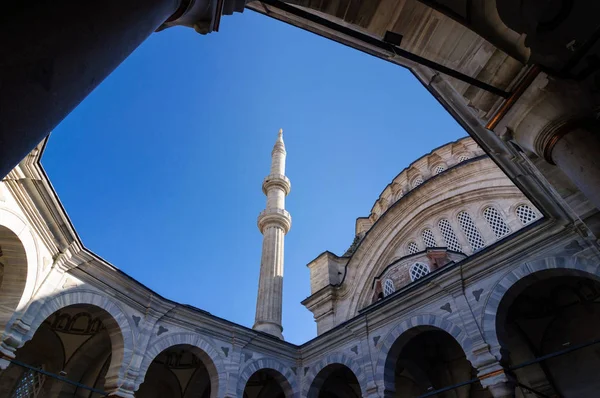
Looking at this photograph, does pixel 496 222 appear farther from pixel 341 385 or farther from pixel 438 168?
pixel 341 385

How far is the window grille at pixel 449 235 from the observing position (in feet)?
50.4

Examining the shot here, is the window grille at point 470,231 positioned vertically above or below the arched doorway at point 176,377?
above

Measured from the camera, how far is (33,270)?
8.14 metres

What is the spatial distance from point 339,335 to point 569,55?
10.2 metres

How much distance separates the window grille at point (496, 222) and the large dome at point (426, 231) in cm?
3

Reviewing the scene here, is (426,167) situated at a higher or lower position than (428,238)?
higher

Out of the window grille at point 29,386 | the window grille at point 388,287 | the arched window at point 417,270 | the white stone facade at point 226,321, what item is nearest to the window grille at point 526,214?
the white stone facade at point 226,321

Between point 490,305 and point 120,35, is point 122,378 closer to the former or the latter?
point 490,305

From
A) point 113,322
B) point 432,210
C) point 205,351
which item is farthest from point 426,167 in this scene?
point 113,322

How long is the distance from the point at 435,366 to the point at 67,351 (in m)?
12.5

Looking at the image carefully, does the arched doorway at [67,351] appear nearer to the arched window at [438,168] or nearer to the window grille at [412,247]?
the window grille at [412,247]

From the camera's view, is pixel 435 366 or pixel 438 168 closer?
pixel 435 366

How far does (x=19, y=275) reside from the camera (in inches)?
314

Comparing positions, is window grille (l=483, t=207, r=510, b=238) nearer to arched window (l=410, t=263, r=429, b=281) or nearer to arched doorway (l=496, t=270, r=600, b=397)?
arched window (l=410, t=263, r=429, b=281)
